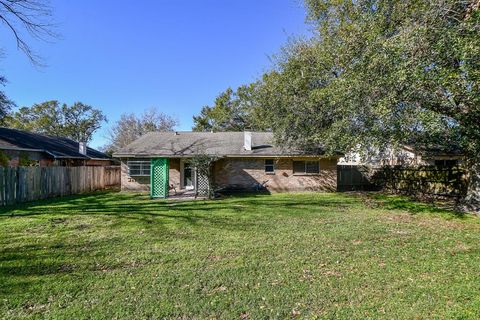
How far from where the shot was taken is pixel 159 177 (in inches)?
587

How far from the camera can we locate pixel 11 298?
3.88m

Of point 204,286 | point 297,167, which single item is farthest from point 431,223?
point 297,167

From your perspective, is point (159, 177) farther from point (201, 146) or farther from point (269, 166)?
point (269, 166)

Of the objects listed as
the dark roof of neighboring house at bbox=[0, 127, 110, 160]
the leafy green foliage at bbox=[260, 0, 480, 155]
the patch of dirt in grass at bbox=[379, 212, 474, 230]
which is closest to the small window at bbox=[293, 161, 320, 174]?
the leafy green foliage at bbox=[260, 0, 480, 155]

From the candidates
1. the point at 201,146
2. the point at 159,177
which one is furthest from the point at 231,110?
the point at 159,177

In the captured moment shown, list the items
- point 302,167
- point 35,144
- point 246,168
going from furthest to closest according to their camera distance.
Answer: point 35,144 < point 302,167 < point 246,168

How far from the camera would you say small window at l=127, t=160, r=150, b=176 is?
17562mm

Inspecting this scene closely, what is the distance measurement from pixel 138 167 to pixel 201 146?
161 inches

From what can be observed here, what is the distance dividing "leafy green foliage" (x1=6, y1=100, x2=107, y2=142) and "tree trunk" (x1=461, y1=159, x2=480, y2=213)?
5086 centimetres

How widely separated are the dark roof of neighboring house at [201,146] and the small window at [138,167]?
59 centimetres

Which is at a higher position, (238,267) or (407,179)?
(407,179)

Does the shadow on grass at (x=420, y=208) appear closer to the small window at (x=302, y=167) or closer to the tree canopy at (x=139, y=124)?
the small window at (x=302, y=167)

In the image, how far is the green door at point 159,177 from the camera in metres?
14.7

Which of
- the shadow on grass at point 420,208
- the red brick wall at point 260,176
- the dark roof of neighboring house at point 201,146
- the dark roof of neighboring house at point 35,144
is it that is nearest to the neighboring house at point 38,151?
the dark roof of neighboring house at point 35,144
